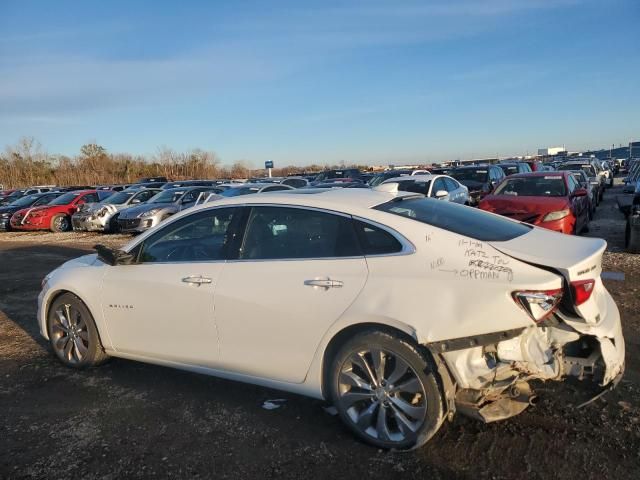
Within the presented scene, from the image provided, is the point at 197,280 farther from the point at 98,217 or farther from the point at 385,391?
the point at 98,217

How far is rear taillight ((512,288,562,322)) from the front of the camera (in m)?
2.89

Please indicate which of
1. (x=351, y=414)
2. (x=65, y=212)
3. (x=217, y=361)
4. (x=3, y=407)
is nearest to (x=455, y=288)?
(x=351, y=414)

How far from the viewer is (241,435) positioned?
3.53 metres

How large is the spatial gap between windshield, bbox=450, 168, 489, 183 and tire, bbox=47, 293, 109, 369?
14837 mm

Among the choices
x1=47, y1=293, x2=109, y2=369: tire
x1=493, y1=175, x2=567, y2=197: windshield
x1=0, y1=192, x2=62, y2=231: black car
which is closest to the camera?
x1=47, y1=293, x2=109, y2=369: tire

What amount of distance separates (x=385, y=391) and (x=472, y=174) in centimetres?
1566

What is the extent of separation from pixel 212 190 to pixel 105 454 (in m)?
15.4

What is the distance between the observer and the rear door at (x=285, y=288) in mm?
3346

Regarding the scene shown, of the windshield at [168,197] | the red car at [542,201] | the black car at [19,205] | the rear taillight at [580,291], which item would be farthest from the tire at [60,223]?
the rear taillight at [580,291]

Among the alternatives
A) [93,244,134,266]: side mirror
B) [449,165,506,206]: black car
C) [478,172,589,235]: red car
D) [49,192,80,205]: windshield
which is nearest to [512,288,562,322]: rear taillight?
[93,244,134,266]: side mirror

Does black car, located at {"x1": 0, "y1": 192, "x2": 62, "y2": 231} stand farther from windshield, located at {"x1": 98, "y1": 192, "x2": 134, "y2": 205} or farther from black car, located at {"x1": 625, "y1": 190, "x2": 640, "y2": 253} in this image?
black car, located at {"x1": 625, "y1": 190, "x2": 640, "y2": 253}

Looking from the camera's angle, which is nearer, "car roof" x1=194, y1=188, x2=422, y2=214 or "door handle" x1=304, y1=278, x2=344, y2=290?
"door handle" x1=304, y1=278, x2=344, y2=290

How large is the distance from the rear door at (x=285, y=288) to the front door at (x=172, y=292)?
17 cm

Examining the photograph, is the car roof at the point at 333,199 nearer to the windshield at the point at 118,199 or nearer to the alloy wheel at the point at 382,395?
the alloy wheel at the point at 382,395
